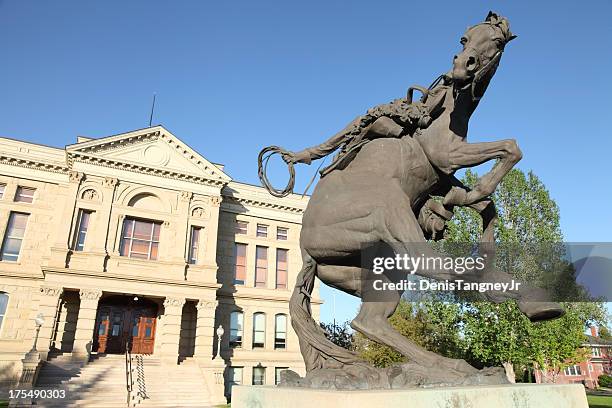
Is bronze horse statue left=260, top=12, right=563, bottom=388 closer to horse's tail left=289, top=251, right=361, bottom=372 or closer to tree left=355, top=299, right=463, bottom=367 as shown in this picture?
A: horse's tail left=289, top=251, right=361, bottom=372

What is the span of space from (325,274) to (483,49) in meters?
2.30

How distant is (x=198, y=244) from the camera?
2875 centimetres

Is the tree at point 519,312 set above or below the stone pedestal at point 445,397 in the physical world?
above

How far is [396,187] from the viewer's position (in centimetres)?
347

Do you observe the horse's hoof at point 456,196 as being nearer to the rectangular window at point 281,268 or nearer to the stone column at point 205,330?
the stone column at point 205,330

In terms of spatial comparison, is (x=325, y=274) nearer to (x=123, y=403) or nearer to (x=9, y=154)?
(x=123, y=403)

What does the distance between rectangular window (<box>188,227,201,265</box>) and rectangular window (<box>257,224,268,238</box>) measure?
5639 mm

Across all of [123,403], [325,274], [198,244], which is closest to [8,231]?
[198,244]

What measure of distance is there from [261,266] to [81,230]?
41.6 feet

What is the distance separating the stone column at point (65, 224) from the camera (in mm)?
24078

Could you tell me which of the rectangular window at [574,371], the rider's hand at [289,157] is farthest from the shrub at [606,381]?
the rider's hand at [289,157]

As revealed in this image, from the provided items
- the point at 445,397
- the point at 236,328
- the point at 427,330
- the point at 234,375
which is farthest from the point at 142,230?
the point at 445,397

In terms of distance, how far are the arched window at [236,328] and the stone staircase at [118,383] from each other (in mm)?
5431

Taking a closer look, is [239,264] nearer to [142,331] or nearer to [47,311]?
[142,331]
